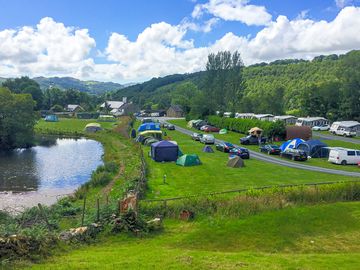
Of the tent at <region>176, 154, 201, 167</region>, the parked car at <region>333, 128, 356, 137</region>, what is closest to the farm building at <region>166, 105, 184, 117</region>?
the parked car at <region>333, 128, 356, 137</region>

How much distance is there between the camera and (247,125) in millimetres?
66562

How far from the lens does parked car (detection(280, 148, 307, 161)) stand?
3953 cm

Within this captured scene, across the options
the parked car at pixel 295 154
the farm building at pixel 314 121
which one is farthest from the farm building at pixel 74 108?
the parked car at pixel 295 154

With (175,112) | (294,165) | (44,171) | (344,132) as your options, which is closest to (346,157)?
(294,165)

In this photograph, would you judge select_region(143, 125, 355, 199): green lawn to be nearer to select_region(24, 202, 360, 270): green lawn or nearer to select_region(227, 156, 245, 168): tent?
select_region(227, 156, 245, 168): tent

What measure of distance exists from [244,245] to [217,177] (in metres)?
14.9


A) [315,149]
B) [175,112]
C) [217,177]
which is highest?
[175,112]

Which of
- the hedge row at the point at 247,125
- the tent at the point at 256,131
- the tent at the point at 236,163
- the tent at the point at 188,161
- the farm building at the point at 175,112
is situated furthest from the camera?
the farm building at the point at 175,112

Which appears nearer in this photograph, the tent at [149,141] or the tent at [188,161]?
the tent at [188,161]

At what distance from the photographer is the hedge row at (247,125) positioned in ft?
186

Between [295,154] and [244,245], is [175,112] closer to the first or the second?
[295,154]

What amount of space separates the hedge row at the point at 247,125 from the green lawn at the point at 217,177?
1817 centimetres

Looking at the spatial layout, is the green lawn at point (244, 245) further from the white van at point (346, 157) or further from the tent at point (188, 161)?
the tent at point (188, 161)

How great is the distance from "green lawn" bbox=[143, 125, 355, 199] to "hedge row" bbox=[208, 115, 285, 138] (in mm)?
18171
